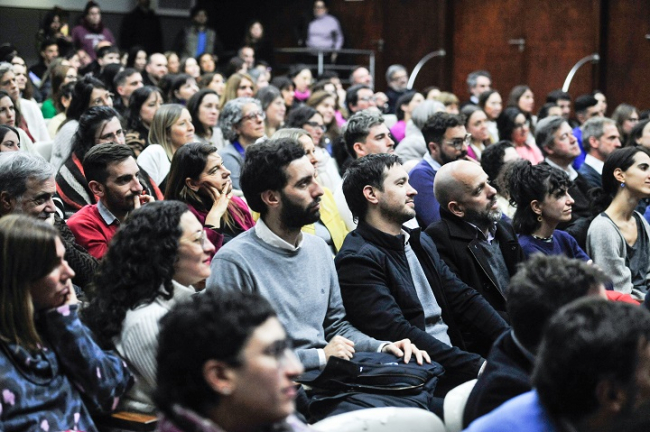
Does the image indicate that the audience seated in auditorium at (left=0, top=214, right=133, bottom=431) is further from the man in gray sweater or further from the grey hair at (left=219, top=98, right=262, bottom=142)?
the grey hair at (left=219, top=98, right=262, bottom=142)

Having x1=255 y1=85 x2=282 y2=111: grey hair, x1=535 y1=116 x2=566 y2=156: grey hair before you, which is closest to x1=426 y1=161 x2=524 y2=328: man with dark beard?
x1=535 y1=116 x2=566 y2=156: grey hair

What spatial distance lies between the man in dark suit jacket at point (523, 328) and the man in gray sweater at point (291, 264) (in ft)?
2.54

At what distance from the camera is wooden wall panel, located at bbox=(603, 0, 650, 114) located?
29.2 feet

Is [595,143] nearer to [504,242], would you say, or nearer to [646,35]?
[504,242]

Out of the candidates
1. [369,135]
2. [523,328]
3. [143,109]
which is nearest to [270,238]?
[523,328]

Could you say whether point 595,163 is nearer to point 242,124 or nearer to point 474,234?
point 242,124

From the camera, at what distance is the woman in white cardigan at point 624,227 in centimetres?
391

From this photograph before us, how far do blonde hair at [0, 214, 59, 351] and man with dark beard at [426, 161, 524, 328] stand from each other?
5.65ft

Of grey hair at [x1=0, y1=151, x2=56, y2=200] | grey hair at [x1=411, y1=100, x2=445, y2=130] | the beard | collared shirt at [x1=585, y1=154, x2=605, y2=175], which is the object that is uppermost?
grey hair at [x1=0, y1=151, x2=56, y2=200]

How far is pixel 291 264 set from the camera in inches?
108

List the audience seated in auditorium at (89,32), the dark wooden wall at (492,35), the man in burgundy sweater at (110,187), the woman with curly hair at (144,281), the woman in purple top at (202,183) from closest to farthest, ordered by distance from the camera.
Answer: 1. the woman with curly hair at (144,281)
2. the man in burgundy sweater at (110,187)
3. the woman in purple top at (202,183)
4. the dark wooden wall at (492,35)
5. the audience seated in auditorium at (89,32)

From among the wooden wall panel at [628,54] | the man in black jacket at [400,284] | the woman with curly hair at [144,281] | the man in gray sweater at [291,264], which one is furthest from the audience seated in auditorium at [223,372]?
the wooden wall panel at [628,54]

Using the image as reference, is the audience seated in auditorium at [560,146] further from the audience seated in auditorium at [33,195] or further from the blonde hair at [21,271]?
the blonde hair at [21,271]

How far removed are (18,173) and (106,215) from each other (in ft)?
1.31
